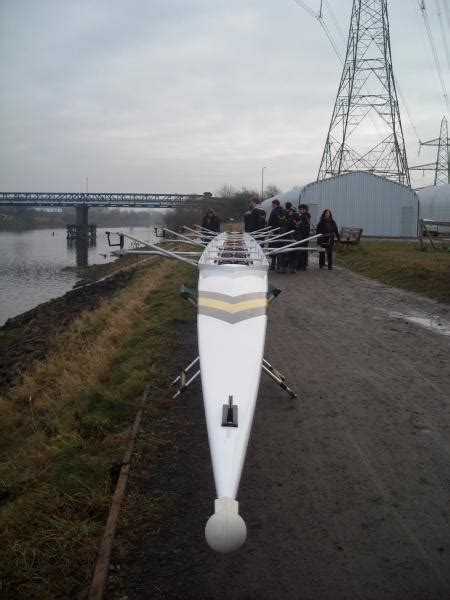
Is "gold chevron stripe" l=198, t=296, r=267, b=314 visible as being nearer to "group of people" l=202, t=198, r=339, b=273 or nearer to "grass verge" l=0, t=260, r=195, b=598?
"grass verge" l=0, t=260, r=195, b=598

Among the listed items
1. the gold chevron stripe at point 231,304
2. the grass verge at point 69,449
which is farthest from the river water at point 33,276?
the gold chevron stripe at point 231,304

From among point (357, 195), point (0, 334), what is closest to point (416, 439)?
point (0, 334)

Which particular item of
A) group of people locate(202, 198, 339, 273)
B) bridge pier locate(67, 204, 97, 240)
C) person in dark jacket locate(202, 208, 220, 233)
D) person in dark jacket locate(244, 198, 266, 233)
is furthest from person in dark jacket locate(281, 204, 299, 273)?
bridge pier locate(67, 204, 97, 240)

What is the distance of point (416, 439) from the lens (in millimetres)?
4961

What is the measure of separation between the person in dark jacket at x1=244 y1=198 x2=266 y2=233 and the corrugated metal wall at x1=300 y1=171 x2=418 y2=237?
10.4 meters

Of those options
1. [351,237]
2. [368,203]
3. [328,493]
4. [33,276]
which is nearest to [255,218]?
[351,237]

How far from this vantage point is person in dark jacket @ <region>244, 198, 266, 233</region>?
16375mm

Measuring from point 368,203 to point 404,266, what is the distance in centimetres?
1207

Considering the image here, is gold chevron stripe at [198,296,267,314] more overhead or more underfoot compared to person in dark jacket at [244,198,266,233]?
more underfoot

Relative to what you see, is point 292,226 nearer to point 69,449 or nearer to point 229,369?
point 69,449

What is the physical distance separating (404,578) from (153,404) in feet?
10.8

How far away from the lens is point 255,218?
54.1ft

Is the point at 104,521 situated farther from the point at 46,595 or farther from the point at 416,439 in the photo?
the point at 416,439

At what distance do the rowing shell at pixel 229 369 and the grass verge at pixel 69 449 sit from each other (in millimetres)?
1052
